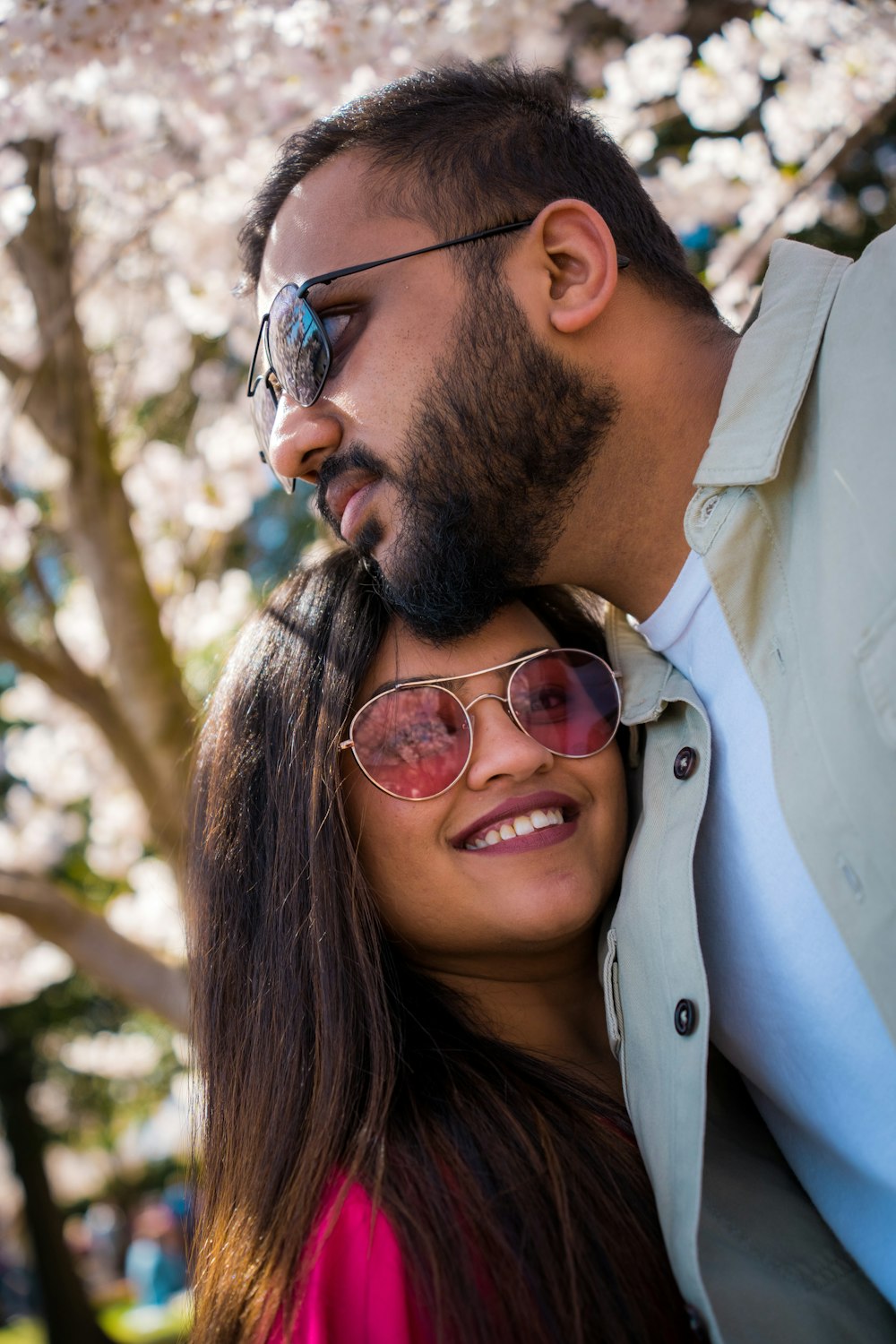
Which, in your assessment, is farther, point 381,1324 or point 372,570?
point 372,570

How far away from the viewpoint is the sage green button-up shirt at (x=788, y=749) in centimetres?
156

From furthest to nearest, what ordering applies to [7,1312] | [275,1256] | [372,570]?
[7,1312] < [372,570] < [275,1256]

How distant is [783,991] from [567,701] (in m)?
0.73

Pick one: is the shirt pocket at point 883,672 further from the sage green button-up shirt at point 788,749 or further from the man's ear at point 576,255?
the man's ear at point 576,255

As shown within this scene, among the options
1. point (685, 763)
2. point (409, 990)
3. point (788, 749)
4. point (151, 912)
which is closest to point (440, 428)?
point (685, 763)

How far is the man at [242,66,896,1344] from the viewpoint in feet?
5.39

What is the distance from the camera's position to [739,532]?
181 cm

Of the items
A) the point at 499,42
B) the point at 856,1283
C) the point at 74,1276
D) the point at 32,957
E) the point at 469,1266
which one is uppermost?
the point at 499,42

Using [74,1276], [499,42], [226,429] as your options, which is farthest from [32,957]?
[499,42]

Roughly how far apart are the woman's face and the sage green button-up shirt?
146 mm

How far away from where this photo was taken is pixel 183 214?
15.8ft

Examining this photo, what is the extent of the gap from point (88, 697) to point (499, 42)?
299 centimetres

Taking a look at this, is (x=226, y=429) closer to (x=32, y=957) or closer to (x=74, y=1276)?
(x=32, y=957)

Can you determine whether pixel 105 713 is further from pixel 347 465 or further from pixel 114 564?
pixel 347 465
